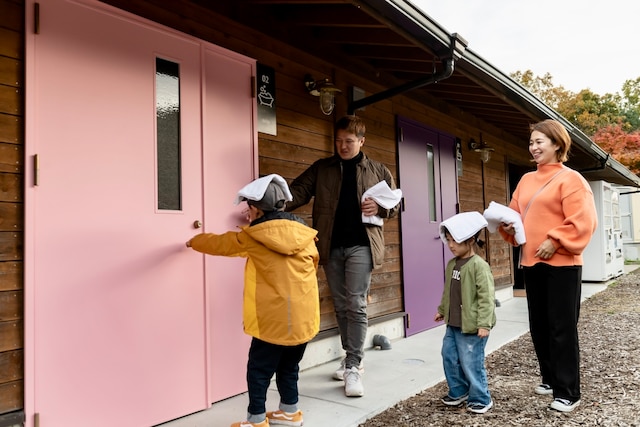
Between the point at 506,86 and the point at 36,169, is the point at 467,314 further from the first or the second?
the point at 506,86

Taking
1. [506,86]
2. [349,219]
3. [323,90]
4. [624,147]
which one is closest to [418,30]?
[323,90]

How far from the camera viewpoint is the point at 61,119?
214 centimetres

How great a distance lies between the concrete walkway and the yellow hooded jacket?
59 centimetres

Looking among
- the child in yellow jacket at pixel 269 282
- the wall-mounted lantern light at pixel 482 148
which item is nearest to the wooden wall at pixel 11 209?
the child in yellow jacket at pixel 269 282

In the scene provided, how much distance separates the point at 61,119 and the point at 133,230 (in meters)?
0.59

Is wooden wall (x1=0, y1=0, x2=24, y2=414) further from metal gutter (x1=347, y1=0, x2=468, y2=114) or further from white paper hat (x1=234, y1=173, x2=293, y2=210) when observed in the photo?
metal gutter (x1=347, y1=0, x2=468, y2=114)

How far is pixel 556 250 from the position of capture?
2588mm

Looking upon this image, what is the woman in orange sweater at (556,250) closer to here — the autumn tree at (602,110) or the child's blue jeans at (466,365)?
the child's blue jeans at (466,365)

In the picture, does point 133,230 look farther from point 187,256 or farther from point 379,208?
point 379,208

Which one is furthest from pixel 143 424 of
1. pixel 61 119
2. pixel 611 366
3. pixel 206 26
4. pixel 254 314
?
pixel 611 366

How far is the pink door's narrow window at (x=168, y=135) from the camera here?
257cm

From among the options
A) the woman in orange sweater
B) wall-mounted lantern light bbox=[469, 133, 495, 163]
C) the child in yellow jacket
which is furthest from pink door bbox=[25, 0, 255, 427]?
wall-mounted lantern light bbox=[469, 133, 495, 163]

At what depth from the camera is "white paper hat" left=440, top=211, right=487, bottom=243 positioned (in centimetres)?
268

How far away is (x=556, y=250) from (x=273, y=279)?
59.2 inches
